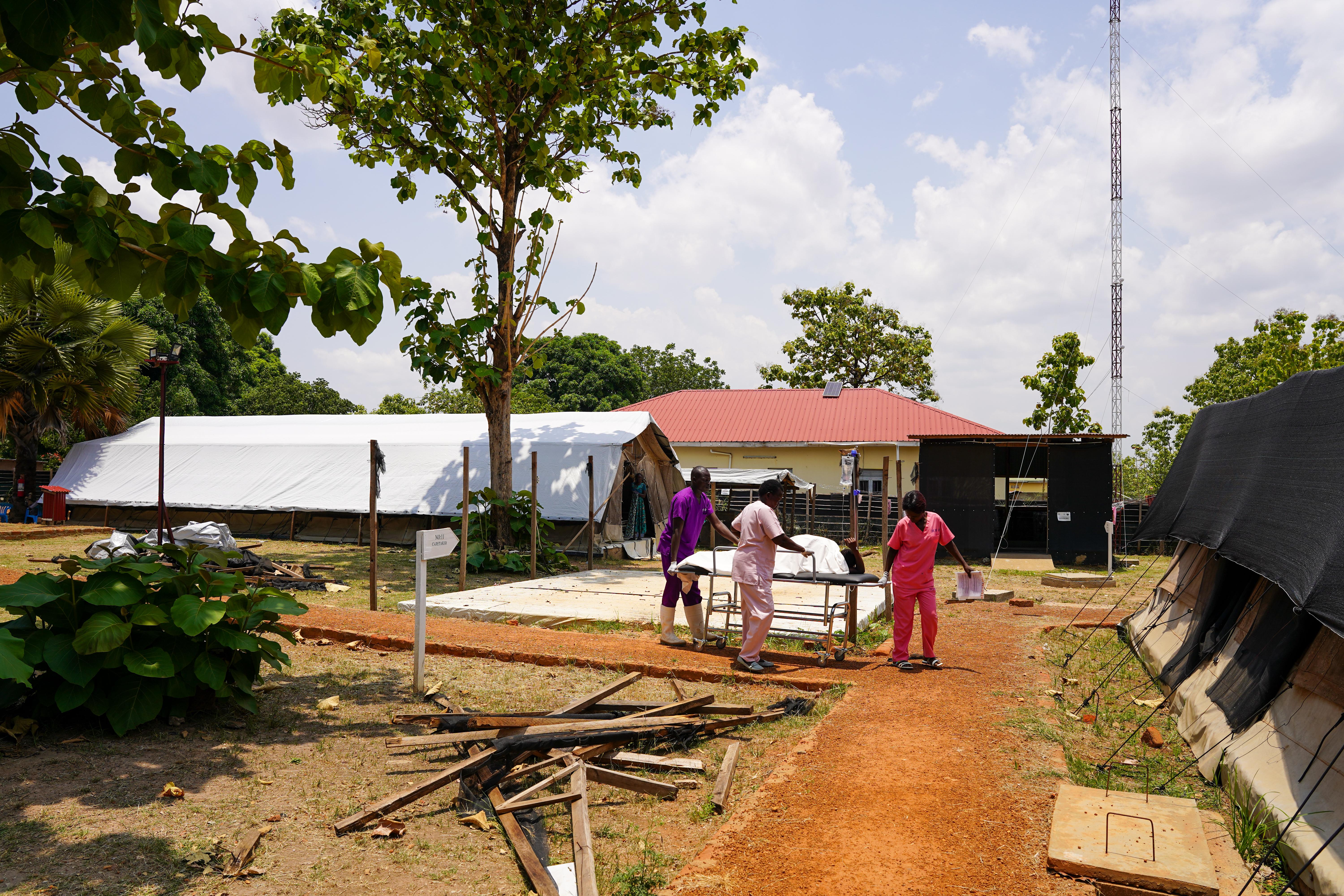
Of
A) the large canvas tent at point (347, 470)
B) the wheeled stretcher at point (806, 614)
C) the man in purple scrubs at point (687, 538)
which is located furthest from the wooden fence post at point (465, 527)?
the large canvas tent at point (347, 470)

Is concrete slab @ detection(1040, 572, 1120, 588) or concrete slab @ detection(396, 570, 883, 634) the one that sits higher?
concrete slab @ detection(396, 570, 883, 634)

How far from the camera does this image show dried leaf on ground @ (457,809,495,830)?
4.46 metres

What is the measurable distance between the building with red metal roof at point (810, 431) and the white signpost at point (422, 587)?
22.1m

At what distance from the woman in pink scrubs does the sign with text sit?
4.01 meters

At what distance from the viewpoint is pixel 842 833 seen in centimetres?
437

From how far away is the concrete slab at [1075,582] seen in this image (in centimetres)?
1688

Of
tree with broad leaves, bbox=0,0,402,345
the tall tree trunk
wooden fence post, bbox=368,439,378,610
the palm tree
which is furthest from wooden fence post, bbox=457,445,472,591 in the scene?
the tall tree trunk

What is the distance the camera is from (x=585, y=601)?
39.9 feet

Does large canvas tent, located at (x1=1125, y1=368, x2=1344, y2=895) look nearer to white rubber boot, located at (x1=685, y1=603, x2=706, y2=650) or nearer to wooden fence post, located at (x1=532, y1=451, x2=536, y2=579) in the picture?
white rubber boot, located at (x1=685, y1=603, x2=706, y2=650)

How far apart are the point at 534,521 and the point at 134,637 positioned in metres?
9.70

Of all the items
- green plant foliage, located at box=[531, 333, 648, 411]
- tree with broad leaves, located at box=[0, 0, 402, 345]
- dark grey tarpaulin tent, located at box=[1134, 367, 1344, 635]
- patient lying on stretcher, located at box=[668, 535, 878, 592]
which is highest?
green plant foliage, located at box=[531, 333, 648, 411]

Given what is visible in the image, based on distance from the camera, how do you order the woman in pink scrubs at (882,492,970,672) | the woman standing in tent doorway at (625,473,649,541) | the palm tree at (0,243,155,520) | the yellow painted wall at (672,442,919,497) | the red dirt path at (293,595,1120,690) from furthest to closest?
the yellow painted wall at (672,442,919,497), the woman standing in tent doorway at (625,473,649,541), the palm tree at (0,243,155,520), the woman in pink scrubs at (882,492,970,672), the red dirt path at (293,595,1120,690)

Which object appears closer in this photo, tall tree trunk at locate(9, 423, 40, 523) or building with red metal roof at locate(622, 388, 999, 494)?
tall tree trunk at locate(9, 423, 40, 523)

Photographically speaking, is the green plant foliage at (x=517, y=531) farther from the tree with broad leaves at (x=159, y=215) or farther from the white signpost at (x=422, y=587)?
the tree with broad leaves at (x=159, y=215)
